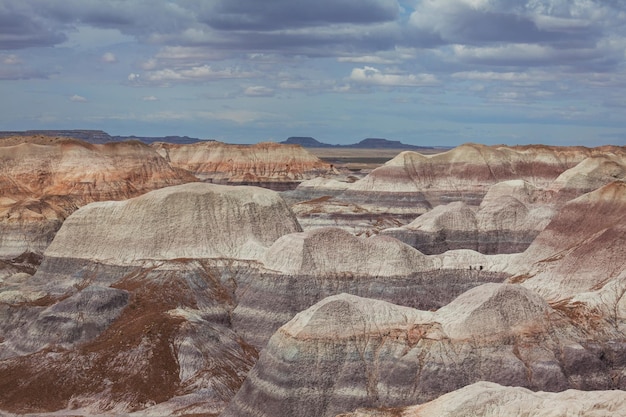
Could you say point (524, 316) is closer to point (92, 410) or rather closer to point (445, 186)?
point (92, 410)

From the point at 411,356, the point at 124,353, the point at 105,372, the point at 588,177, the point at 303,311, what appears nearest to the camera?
the point at 411,356

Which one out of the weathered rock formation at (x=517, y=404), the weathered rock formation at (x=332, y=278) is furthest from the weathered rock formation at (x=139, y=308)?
the weathered rock formation at (x=517, y=404)

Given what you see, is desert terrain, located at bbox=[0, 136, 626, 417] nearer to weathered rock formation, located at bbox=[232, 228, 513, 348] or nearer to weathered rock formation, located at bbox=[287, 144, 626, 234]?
weathered rock formation, located at bbox=[232, 228, 513, 348]

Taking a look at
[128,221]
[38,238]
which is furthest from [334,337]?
[38,238]

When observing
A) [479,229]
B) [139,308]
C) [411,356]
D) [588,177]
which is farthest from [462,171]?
[411,356]

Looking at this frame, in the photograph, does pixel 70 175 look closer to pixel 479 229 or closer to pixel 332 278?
pixel 479 229

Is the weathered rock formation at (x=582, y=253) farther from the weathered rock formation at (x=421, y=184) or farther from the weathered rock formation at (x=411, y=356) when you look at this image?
the weathered rock formation at (x=421, y=184)
